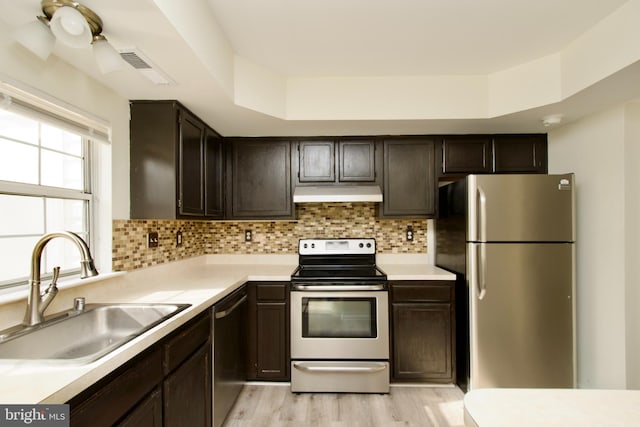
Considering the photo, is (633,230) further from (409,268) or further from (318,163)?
(318,163)

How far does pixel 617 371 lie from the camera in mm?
2113

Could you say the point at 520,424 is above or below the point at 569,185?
below

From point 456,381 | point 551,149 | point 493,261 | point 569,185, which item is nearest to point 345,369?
point 456,381

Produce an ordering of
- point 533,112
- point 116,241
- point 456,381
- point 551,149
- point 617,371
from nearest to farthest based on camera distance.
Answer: point 116,241
point 617,371
point 533,112
point 456,381
point 551,149

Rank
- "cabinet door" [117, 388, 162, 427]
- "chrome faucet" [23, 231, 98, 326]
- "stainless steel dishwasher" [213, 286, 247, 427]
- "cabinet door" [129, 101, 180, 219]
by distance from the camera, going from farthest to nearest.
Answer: "cabinet door" [129, 101, 180, 219] → "stainless steel dishwasher" [213, 286, 247, 427] → "chrome faucet" [23, 231, 98, 326] → "cabinet door" [117, 388, 162, 427]

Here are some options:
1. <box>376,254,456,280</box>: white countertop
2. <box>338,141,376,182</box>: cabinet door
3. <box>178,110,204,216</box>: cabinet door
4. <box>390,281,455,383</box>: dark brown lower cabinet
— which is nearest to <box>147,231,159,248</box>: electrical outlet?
<box>178,110,204,216</box>: cabinet door

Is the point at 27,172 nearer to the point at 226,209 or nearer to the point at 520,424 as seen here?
the point at 226,209

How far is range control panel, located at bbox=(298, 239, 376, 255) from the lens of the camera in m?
3.00

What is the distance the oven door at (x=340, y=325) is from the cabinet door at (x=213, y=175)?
95 cm

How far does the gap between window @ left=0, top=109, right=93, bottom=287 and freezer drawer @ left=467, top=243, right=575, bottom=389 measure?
255 cm

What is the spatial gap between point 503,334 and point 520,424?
6.02 ft

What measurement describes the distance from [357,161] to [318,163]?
344 millimetres

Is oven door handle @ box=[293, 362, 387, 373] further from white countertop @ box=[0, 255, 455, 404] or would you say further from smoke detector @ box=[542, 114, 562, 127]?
Result: smoke detector @ box=[542, 114, 562, 127]

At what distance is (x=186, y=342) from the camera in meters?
1.50
